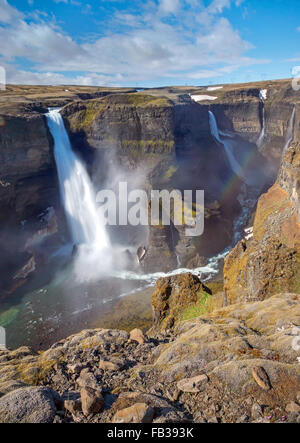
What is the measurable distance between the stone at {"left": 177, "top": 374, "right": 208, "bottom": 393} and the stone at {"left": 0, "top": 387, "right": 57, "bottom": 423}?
3587mm

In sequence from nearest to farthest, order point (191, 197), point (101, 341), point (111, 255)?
1. point (101, 341)
2. point (111, 255)
3. point (191, 197)

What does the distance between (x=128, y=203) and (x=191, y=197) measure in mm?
11654

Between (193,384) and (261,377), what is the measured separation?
190 centimetres

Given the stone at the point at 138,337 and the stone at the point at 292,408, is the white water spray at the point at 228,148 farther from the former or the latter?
the stone at the point at 292,408

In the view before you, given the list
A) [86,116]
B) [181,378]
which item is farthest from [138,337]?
[86,116]

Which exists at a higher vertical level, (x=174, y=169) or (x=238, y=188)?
(x=174, y=169)

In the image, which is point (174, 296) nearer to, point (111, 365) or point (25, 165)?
point (111, 365)

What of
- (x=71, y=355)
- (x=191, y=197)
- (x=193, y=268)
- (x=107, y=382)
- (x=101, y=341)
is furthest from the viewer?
(x=191, y=197)

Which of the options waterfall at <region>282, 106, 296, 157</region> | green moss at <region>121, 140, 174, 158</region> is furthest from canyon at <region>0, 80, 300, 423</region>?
waterfall at <region>282, 106, 296, 157</region>

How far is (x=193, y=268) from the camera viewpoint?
129 feet

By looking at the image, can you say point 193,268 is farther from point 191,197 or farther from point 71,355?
point 71,355

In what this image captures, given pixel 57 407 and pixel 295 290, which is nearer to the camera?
pixel 57 407
